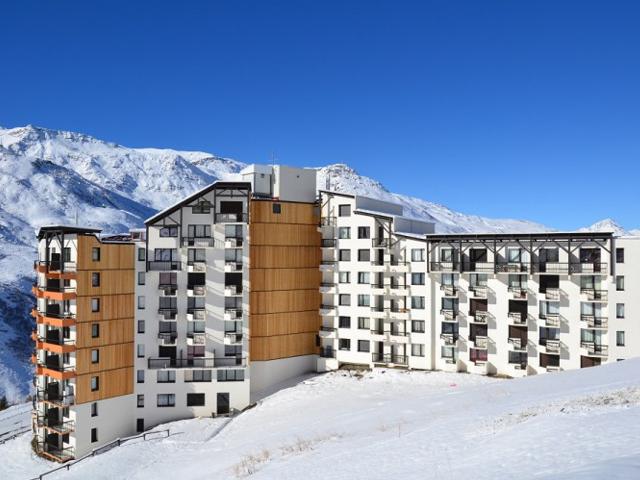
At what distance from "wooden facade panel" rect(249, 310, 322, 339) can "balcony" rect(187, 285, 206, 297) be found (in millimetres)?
5596

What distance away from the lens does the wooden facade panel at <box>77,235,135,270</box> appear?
49.9 meters

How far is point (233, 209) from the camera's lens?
5728 centimetres

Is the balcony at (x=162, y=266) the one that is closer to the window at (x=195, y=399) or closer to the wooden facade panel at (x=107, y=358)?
the wooden facade panel at (x=107, y=358)

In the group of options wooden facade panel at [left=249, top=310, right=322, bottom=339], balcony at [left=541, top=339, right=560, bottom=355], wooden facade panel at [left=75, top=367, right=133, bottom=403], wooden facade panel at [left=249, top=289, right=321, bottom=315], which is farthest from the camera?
wooden facade panel at [left=249, top=289, right=321, bottom=315]

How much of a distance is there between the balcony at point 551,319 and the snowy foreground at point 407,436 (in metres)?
7.67

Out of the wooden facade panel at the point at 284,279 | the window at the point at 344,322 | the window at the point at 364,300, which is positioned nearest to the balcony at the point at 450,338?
the window at the point at 364,300

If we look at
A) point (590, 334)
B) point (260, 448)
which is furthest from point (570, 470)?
point (590, 334)

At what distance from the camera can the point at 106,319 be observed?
51719 millimetres

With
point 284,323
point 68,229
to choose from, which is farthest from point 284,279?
point 68,229

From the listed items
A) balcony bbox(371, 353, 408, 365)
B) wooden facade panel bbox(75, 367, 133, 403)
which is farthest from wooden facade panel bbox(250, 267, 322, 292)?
wooden facade panel bbox(75, 367, 133, 403)

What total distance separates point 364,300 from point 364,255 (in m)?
4.97

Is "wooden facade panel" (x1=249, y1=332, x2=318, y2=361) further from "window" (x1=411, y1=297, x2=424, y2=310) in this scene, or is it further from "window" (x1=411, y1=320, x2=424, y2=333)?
"window" (x1=411, y1=297, x2=424, y2=310)

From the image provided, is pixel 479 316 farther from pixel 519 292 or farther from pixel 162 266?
pixel 162 266

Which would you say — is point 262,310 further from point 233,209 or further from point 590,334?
point 590,334
